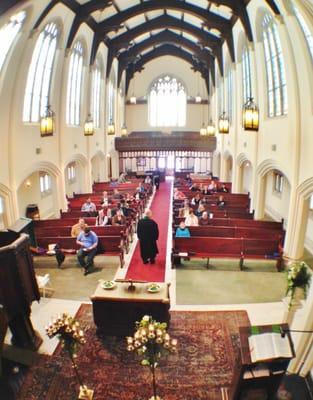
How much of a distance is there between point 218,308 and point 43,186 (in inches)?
472

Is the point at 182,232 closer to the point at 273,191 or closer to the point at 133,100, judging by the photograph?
the point at 273,191

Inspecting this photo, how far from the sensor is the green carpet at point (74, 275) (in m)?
7.61

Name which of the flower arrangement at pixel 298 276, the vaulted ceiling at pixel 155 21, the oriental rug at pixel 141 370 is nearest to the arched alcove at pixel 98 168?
the vaulted ceiling at pixel 155 21

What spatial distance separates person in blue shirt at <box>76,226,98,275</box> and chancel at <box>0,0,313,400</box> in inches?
2.9

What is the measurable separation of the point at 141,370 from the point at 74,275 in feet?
13.0

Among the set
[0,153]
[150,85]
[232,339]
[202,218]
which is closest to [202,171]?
[150,85]

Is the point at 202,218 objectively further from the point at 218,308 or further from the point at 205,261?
the point at 218,308

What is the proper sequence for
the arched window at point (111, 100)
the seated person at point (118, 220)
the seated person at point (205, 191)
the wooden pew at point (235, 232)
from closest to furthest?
the wooden pew at point (235, 232), the seated person at point (118, 220), the seated person at point (205, 191), the arched window at point (111, 100)

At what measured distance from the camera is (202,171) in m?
26.6

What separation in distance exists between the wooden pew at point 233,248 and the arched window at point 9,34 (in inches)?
293

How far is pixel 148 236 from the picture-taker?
29.4 ft

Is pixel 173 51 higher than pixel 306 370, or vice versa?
pixel 173 51

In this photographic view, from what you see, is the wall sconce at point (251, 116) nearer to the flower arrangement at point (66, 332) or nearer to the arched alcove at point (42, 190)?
the arched alcove at point (42, 190)

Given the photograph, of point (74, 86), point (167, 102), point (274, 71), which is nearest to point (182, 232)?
point (274, 71)
